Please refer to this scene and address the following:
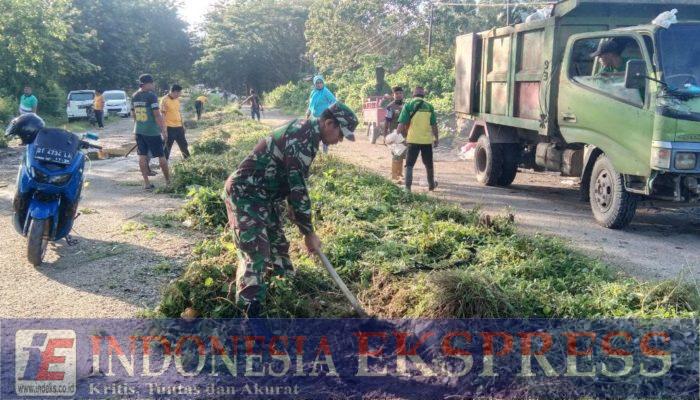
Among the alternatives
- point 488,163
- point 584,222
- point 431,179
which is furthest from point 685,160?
point 488,163

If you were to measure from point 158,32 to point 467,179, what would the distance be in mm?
44026

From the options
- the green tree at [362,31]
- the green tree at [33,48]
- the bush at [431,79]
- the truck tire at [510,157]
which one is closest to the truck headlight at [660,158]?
the truck tire at [510,157]

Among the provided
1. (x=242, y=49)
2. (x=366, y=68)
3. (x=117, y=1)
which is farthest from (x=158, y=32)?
(x=366, y=68)

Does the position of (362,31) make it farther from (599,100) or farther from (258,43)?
(599,100)

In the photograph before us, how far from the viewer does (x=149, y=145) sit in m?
8.76

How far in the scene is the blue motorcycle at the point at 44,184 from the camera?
5.32m

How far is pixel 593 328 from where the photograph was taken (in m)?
3.77

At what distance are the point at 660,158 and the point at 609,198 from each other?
3.40 feet

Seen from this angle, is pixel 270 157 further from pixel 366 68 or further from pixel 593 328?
pixel 366 68

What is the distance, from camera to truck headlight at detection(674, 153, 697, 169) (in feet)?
19.9

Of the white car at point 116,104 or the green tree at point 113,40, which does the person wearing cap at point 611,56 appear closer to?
the white car at point 116,104

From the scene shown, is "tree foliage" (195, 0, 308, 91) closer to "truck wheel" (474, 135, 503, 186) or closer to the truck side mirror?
"truck wheel" (474, 135, 503, 186)

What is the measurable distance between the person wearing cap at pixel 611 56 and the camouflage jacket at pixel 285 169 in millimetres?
4949

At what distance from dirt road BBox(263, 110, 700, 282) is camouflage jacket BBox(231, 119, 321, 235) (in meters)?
3.37
